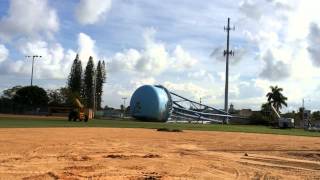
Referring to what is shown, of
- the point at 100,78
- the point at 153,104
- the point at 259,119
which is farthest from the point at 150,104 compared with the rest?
the point at 100,78

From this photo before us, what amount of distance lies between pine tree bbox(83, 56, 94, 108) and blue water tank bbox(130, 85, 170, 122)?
208 feet

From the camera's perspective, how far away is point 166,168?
17.1m

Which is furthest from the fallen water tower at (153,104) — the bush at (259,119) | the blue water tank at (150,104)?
the bush at (259,119)

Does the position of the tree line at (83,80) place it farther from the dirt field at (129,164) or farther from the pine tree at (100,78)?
the dirt field at (129,164)

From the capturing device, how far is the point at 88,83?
150 meters

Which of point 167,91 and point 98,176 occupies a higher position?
point 167,91

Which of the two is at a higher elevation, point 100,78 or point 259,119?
point 100,78

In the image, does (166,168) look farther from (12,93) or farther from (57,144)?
(12,93)

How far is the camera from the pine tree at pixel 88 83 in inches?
5881

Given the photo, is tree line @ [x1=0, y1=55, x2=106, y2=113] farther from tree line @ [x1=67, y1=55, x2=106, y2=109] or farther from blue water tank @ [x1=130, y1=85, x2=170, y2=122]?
blue water tank @ [x1=130, y1=85, x2=170, y2=122]

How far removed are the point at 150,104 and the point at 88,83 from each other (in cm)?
6852

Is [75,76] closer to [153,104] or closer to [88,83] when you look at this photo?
[88,83]

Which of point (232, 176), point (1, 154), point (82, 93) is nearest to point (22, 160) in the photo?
point (1, 154)

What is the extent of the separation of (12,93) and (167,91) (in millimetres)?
73353
